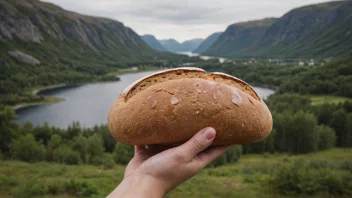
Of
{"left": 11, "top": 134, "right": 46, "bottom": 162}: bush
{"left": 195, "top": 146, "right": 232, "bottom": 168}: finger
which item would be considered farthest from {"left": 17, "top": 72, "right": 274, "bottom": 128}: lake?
{"left": 195, "top": 146, "right": 232, "bottom": 168}: finger

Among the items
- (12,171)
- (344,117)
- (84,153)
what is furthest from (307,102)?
(12,171)

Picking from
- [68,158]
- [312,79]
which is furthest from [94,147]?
[312,79]

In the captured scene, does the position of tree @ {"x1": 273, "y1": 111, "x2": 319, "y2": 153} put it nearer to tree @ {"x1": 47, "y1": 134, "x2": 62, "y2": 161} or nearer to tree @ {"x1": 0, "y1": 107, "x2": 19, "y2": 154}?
tree @ {"x1": 47, "y1": 134, "x2": 62, "y2": 161}

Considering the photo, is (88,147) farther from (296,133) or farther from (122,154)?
(296,133)

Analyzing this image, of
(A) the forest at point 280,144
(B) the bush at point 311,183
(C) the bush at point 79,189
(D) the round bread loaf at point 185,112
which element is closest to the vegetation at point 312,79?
(A) the forest at point 280,144

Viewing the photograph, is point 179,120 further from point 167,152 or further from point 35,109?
point 35,109
